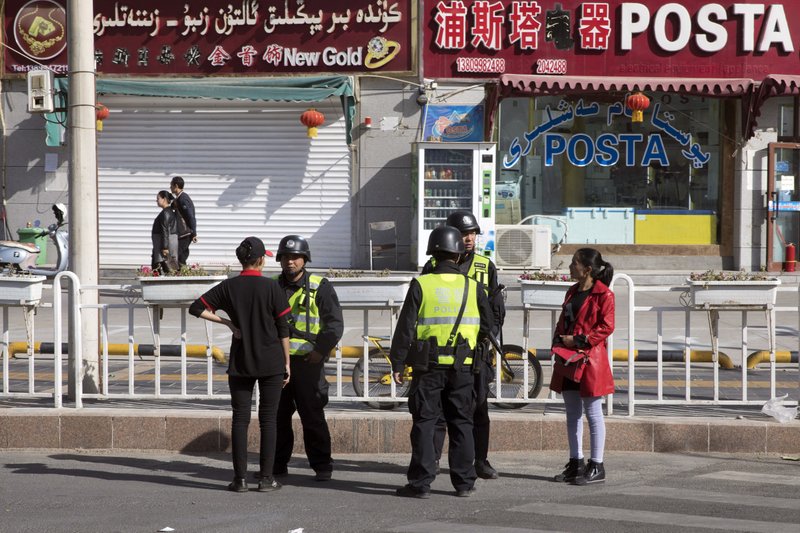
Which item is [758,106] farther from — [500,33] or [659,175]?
[500,33]

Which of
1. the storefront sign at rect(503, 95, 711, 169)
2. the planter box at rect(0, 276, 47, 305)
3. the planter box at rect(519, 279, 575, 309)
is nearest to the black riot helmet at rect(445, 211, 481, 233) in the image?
the planter box at rect(519, 279, 575, 309)

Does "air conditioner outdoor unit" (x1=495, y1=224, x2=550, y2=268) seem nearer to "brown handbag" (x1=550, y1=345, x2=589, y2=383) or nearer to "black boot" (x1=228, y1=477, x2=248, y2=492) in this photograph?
"brown handbag" (x1=550, y1=345, x2=589, y2=383)

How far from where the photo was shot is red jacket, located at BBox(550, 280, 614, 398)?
711 centimetres

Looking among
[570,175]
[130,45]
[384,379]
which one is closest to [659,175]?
[570,175]

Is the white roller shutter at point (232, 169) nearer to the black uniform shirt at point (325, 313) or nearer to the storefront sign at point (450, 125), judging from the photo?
the storefront sign at point (450, 125)

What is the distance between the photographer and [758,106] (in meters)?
18.7

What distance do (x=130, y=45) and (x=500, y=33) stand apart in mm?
6475

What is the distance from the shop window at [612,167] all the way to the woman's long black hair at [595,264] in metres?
12.4

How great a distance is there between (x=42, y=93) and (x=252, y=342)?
3.93 metres

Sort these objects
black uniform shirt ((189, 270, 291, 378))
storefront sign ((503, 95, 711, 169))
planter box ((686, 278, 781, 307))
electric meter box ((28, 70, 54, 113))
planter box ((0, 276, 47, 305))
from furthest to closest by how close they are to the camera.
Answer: storefront sign ((503, 95, 711, 169)) < electric meter box ((28, 70, 54, 113)) < planter box ((0, 276, 47, 305)) < planter box ((686, 278, 781, 307)) < black uniform shirt ((189, 270, 291, 378))

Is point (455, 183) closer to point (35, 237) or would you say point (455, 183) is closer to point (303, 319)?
point (35, 237)

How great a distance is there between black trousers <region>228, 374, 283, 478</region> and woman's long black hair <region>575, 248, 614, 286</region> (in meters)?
2.04

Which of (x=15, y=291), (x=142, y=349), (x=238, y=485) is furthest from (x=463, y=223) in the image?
(x=142, y=349)

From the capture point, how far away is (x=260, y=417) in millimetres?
7066
